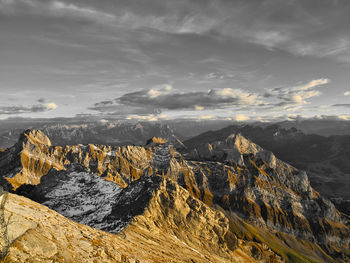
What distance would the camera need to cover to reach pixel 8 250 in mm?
19438


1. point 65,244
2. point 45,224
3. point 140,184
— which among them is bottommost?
point 140,184

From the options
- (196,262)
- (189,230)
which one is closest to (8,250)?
(196,262)

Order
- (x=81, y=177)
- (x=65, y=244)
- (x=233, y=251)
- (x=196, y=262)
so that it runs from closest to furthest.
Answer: (x=65, y=244) → (x=196, y=262) → (x=233, y=251) → (x=81, y=177)

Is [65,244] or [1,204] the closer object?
[1,204]

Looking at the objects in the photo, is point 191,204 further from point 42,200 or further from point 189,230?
point 42,200

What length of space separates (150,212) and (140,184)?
31140 mm

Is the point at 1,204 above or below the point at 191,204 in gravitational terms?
above

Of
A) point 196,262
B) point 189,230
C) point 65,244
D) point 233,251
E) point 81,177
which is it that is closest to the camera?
point 65,244

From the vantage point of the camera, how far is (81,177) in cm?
15625

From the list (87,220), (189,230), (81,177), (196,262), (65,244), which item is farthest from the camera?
(81,177)

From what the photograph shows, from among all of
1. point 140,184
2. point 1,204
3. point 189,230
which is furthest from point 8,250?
point 140,184

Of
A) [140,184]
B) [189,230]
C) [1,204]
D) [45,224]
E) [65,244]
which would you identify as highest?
[1,204]

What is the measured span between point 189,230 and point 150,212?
25.1m

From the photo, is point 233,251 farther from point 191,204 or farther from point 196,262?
point 196,262
